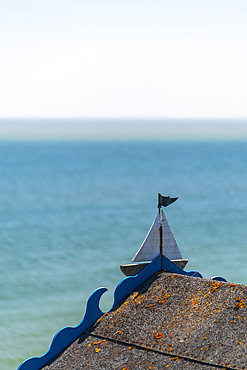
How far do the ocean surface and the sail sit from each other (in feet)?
59.1

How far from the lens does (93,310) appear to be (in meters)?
13.5

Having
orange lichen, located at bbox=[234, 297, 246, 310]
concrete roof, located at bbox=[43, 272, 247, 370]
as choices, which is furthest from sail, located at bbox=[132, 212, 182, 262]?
orange lichen, located at bbox=[234, 297, 246, 310]

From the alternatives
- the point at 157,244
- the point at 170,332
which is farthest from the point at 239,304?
the point at 157,244

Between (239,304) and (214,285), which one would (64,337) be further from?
(239,304)

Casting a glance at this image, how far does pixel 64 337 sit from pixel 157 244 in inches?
174

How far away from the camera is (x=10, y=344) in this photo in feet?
109

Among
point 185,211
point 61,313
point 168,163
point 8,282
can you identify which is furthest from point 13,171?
point 61,313

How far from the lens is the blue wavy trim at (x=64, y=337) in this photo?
1249 cm

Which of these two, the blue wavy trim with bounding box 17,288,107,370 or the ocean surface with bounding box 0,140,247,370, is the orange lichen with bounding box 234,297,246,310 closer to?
the blue wavy trim with bounding box 17,288,107,370

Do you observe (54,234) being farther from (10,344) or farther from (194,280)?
(194,280)

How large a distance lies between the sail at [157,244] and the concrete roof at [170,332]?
3.86 feet

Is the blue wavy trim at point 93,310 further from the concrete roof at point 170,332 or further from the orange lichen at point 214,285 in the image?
the orange lichen at point 214,285

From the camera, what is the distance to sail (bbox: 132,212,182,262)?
50.9 feet

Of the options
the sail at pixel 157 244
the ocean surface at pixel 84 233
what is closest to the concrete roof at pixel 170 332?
the sail at pixel 157 244
